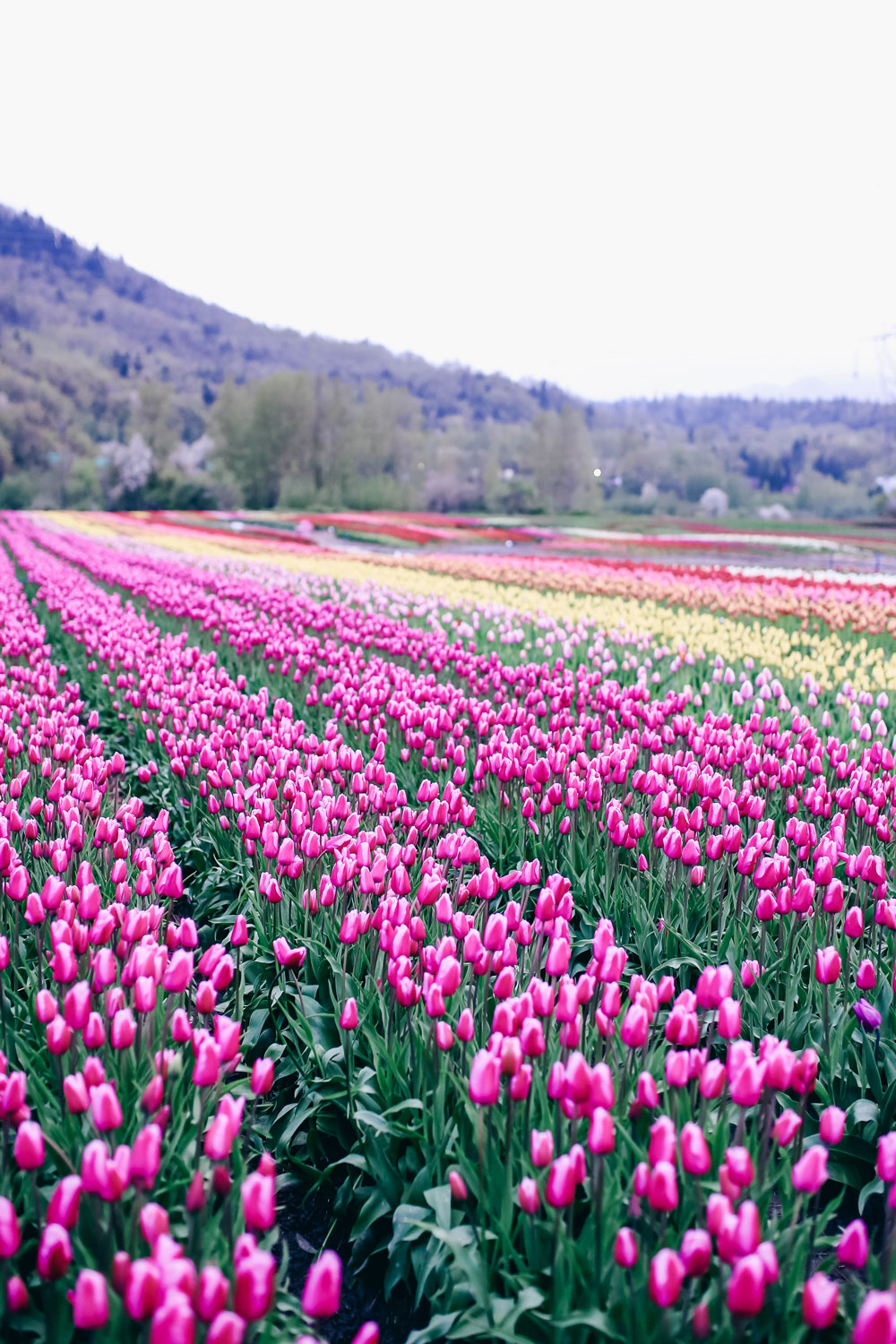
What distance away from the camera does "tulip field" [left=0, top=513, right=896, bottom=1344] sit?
6.14 feet

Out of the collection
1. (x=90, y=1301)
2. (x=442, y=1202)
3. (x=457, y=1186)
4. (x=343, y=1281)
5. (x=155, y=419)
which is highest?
(x=155, y=419)

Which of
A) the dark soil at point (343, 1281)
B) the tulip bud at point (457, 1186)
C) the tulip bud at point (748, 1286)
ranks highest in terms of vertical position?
the tulip bud at point (748, 1286)

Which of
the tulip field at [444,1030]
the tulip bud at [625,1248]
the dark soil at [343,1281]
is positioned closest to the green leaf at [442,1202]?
the tulip field at [444,1030]

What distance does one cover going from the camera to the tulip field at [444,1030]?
1871mm

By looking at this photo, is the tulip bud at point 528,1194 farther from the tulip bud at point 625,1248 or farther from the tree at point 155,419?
the tree at point 155,419

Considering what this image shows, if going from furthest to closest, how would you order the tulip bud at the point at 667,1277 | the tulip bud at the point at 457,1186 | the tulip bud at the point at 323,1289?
the tulip bud at the point at 457,1186, the tulip bud at the point at 667,1277, the tulip bud at the point at 323,1289

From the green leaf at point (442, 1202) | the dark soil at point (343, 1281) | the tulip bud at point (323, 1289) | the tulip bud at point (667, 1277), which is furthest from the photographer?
the dark soil at point (343, 1281)

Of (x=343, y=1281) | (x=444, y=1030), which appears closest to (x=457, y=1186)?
(x=444, y=1030)

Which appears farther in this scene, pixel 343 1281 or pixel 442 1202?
pixel 343 1281

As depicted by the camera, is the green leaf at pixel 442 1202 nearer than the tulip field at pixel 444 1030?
No

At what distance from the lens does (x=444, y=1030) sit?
242 cm

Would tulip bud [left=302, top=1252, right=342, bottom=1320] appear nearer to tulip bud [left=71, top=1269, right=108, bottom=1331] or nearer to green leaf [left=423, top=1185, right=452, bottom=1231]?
tulip bud [left=71, top=1269, right=108, bottom=1331]

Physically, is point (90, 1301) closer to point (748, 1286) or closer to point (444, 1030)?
point (444, 1030)

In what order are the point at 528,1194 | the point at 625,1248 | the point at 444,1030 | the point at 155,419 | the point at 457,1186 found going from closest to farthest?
the point at 625,1248, the point at 528,1194, the point at 457,1186, the point at 444,1030, the point at 155,419
